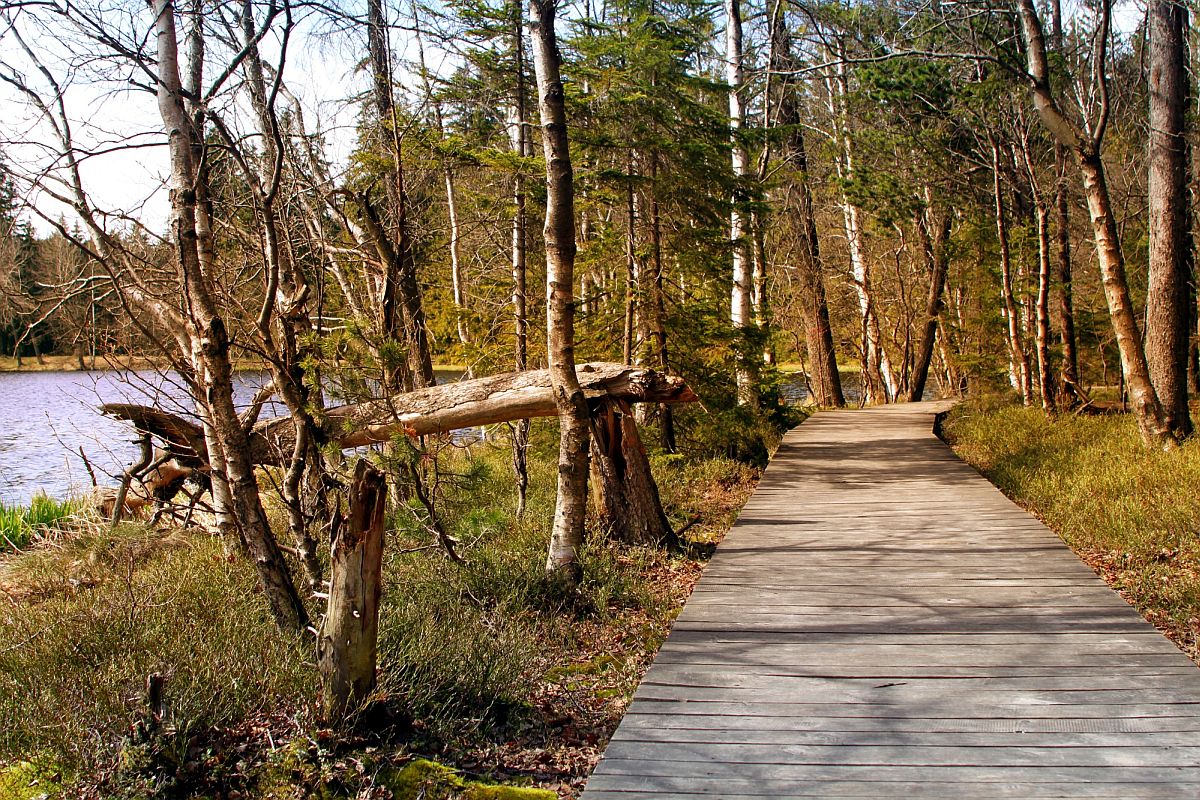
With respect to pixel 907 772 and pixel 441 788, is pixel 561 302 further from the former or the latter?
pixel 907 772

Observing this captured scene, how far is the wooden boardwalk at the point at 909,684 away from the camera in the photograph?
2.93m

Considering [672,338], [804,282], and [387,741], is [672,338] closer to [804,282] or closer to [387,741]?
[387,741]

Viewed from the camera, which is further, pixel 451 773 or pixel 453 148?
pixel 453 148

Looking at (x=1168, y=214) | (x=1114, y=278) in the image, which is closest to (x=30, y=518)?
(x=1114, y=278)

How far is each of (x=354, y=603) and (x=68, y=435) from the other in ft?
39.7

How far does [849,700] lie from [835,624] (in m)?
1.03

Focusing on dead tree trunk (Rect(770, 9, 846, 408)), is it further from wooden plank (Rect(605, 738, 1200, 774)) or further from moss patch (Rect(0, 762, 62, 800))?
moss patch (Rect(0, 762, 62, 800))

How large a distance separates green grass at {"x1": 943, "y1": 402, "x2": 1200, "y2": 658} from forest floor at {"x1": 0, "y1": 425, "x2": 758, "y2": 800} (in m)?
3.35

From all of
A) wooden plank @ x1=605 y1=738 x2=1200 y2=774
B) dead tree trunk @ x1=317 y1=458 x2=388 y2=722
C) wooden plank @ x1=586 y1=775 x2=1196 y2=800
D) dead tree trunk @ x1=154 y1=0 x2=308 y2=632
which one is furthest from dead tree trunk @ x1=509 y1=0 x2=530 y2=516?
wooden plank @ x1=586 y1=775 x2=1196 y2=800

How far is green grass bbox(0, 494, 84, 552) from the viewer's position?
983 cm

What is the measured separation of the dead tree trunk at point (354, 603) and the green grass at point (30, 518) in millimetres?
7289

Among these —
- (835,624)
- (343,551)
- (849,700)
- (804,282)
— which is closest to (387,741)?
(343,551)

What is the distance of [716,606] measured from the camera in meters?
5.02

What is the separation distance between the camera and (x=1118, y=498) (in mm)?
8047
